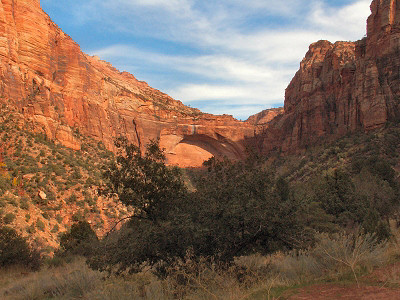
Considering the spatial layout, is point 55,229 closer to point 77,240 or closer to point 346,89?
point 77,240

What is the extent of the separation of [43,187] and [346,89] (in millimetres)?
53636

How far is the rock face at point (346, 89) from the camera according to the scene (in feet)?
167

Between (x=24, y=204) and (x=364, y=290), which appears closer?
(x=364, y=290)

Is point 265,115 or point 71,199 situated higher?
point 265,115

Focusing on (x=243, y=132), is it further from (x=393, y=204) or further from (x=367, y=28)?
(x=393, y=204)

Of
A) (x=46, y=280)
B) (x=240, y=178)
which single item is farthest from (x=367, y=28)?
(x=46, y=280)

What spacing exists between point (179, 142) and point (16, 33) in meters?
35.0

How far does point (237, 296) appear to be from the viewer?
5680 millimetres

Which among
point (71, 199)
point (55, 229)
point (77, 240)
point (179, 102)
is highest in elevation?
point (179, 102)

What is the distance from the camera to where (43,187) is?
25219 millimetres

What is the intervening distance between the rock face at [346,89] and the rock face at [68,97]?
18320 millimetres

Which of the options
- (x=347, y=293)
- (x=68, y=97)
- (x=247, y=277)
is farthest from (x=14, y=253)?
(x=68, y=97)

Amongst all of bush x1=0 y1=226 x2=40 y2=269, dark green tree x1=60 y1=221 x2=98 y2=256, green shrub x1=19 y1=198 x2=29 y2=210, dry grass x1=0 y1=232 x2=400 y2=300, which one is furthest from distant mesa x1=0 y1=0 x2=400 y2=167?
dry grass x1=0 y1=232 x2=400 y2=300

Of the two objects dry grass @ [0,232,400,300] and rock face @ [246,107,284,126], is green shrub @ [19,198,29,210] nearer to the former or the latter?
dry grass @ [0,232,400,300]
